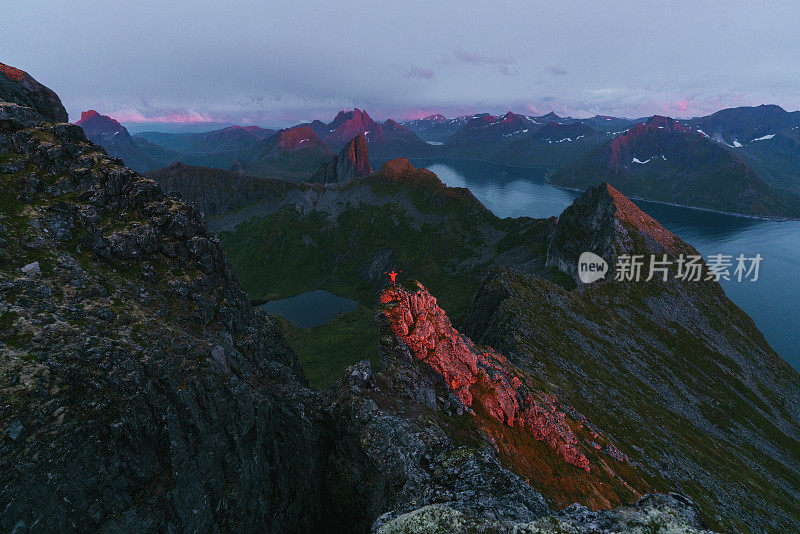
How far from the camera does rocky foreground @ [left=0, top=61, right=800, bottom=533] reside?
18.5m

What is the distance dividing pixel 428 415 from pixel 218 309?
24706 mm

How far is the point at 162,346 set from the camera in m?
25.8

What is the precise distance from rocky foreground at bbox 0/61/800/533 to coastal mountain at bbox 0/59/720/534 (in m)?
0.13

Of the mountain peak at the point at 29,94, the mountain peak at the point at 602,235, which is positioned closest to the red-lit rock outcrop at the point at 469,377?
the mountain peak at the point at 29,94

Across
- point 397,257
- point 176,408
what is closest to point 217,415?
point 176,408

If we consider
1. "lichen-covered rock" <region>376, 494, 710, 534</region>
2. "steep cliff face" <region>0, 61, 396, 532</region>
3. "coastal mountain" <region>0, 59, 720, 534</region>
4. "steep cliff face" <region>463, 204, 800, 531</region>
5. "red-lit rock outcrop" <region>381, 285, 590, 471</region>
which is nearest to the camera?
"lichen-covered rock" <region>376, 494, 710, 534</region>

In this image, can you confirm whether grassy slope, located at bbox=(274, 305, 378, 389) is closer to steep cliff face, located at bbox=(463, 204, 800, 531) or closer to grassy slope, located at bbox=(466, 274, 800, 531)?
steep cliff face, located at bbox=(463, 204, 800, 531)

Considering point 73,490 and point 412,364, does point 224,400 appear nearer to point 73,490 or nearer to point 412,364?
point 73,490

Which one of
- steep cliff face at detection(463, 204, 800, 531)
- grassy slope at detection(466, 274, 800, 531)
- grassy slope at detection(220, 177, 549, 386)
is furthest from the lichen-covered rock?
grassy slope at detection(220, 177, 549, 386)

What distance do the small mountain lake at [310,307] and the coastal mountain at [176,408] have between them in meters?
105

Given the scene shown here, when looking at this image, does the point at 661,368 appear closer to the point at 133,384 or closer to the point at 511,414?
the point at 511,414

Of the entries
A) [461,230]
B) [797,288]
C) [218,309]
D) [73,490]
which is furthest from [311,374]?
[797,288]

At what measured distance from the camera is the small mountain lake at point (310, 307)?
140875 millimetres

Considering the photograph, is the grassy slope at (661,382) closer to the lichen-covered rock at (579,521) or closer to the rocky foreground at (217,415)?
the rocky foreground at (217,415)
